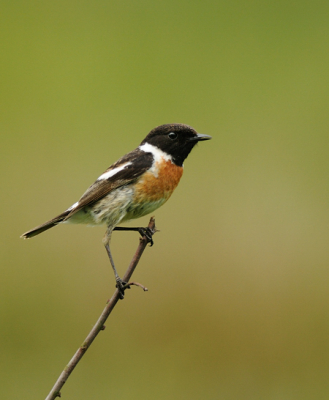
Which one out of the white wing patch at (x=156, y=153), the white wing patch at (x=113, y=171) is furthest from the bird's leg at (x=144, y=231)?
the white wing patch at (x=156, y=153)

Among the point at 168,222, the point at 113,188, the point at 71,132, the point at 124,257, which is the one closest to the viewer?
the point at 113,188

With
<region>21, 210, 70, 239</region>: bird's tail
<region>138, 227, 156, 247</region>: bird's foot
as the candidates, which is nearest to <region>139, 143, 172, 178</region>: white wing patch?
<region>138, 227, 156, 247</region>: bird's foot

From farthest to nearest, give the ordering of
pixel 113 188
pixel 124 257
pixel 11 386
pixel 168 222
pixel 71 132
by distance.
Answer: pixel 71 132 → pixel 168 222 → pixel 124 257 → pixel 11 386 → pixel 113 188

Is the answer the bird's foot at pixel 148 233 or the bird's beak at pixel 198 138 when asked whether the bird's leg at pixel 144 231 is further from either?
the bird's beak at pixel 198 138

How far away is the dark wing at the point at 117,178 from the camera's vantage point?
4211mm

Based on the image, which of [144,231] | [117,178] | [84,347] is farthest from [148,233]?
[84,347]

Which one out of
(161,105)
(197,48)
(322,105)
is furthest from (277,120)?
(197,48)

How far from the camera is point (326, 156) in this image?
8.47 m

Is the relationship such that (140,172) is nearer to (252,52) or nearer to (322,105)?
(322,105)

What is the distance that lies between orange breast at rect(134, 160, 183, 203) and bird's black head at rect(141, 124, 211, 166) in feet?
0.44

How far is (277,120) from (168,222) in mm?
3028

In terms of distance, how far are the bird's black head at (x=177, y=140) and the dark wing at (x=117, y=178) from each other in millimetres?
176

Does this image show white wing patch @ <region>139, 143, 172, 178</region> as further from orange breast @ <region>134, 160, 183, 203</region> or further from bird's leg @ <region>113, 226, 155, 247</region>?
bird's leg @ <region>113, 226, 155, 247</region>

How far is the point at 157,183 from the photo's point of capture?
4.15 m
